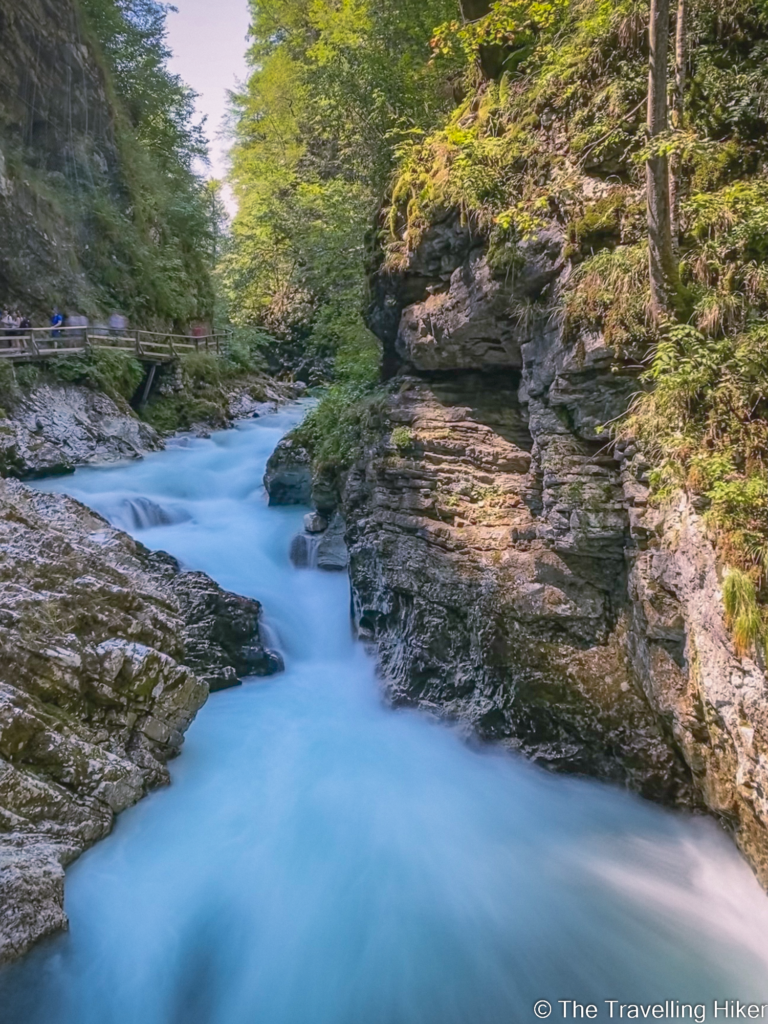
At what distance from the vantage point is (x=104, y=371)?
15375mm

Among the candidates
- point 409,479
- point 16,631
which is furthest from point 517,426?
point 16,631

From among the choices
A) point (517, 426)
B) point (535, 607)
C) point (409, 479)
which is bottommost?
point (535, 607)

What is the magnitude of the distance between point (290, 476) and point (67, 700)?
736 centimetres

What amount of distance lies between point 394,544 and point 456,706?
6.44 ft

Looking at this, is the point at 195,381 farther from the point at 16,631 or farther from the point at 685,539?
the point at 685,539

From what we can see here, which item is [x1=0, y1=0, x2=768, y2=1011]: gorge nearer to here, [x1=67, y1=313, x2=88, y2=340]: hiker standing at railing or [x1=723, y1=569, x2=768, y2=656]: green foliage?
[x1=723, y1=569, x2=768, y2=656]: green foliage

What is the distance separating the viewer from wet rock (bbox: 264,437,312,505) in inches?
452

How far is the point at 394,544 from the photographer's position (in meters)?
6.99

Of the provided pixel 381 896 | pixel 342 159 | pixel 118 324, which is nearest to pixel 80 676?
pixel 381 896

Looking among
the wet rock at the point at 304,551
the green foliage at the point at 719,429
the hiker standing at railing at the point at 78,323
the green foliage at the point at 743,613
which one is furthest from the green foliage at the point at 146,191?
the green foliage at the point at 743,613

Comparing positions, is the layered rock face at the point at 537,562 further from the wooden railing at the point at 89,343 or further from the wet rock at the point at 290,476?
the wooden railing at the point at 89,343

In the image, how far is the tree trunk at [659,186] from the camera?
4.04m

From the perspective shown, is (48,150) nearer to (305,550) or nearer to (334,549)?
(305,550)

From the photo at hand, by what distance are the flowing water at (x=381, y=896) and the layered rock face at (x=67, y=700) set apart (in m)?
0.28
